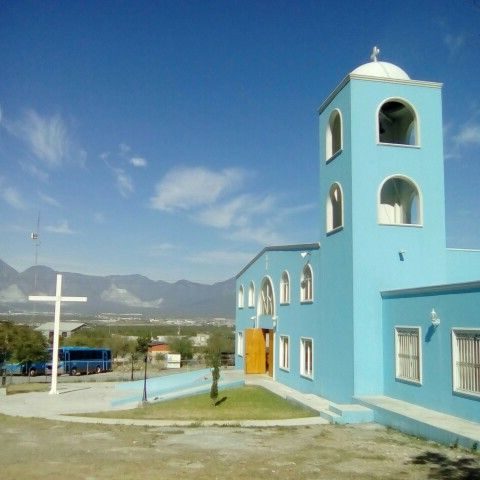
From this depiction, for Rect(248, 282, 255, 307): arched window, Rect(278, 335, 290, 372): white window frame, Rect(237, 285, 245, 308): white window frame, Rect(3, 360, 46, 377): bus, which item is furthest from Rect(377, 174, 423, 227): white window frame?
Rect(3, 360, 46, 377): bus

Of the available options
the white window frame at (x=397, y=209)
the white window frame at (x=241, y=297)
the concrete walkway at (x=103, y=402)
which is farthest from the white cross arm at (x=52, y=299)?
the white window frame at (x=397, y=209)

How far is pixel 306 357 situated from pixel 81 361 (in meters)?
37.2

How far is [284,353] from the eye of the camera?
2542 centimetres

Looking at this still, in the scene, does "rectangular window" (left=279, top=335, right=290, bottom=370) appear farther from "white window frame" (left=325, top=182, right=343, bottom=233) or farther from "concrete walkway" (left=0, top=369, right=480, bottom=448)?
"white window frame" (left=325, top=182, right=343, bottom=233)

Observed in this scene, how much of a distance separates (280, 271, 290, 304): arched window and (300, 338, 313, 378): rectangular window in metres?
2.79

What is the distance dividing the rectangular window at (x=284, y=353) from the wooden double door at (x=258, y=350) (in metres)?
2.04

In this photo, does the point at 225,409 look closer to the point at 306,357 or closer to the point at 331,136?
the point at 306,357

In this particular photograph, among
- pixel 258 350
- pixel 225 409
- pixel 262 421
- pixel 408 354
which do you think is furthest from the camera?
pixel 258 350

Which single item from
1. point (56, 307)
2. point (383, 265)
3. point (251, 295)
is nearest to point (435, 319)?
point (383, 265)

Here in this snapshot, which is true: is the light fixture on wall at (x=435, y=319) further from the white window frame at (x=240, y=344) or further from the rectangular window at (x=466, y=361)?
the white window frame at (x=240, y=344)

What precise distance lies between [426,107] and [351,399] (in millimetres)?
10058

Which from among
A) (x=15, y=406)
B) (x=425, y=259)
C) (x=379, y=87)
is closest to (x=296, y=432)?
(x=425, y=259)

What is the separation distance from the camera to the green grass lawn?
57.2ft

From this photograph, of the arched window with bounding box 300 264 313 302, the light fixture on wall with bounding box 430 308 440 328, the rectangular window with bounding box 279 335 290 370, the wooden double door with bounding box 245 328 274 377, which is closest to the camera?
the light fixture on wall with bounding box 430 308 440 328
